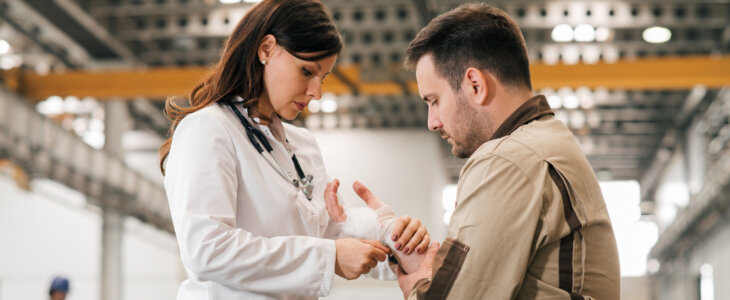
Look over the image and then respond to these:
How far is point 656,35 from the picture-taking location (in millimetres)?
13148

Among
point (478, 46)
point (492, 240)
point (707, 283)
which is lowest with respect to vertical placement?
point (707, 283)

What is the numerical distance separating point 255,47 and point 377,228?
2.23 ft

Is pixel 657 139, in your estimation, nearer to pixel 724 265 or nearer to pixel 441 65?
pixel 724 265

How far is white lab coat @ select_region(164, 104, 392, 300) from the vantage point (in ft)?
6.95

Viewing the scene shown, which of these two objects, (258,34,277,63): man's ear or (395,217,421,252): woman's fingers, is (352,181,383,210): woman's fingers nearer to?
(395,217,421,252): woman's fingers

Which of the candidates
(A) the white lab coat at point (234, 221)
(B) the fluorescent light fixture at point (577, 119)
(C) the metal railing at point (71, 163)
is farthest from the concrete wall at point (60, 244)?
(A) the white lab coat at point (234, 221)

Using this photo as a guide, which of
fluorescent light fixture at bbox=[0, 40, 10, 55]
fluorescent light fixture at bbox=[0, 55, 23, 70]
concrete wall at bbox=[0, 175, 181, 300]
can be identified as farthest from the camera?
concrete wall at bbox=[0, 175, 181, 300]

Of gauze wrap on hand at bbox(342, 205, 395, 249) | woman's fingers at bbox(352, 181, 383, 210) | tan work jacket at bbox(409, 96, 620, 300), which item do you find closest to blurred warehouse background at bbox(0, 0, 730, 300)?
woman's fingers at bbox(352, 181, 383, 210)

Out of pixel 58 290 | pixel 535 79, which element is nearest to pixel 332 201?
pixel 58 290

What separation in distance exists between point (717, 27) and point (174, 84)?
8.11 metres

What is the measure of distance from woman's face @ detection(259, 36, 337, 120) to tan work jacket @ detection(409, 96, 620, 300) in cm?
64

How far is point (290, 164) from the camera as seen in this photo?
2.53 meters

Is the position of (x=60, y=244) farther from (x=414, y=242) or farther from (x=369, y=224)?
(x=414, y=242)

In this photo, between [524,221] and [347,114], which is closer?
[524,221]
